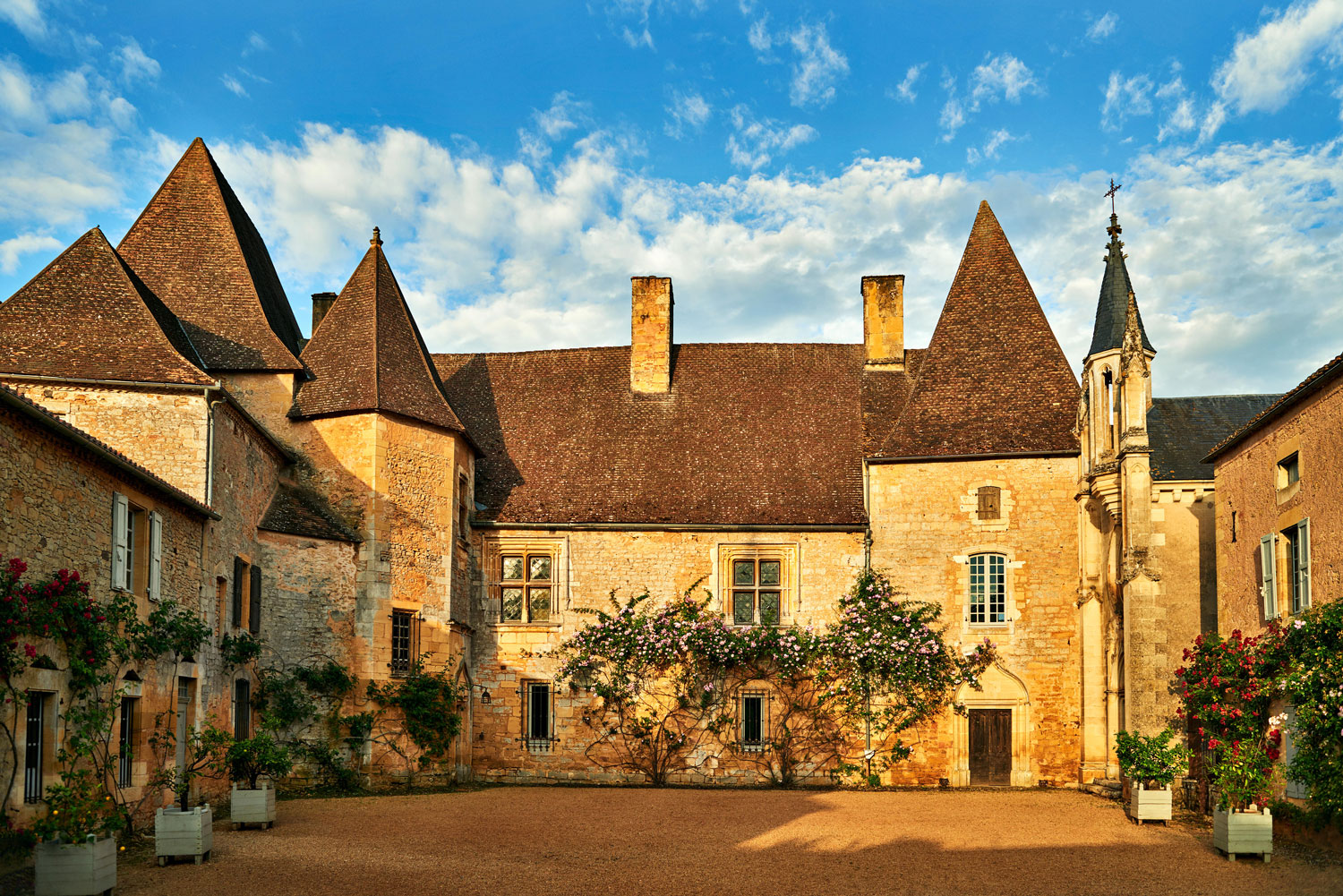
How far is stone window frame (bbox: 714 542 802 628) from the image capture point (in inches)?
848

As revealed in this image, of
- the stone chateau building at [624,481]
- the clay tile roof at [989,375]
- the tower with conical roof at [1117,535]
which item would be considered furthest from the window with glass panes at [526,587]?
the tower with conical roof at [1117,535]

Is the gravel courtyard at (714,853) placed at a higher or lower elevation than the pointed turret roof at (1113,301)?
lower

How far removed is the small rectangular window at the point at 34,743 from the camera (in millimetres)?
10828

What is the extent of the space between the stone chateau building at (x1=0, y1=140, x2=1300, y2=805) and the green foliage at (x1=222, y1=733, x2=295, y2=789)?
1462 millimetres

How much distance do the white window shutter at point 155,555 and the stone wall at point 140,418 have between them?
188cm

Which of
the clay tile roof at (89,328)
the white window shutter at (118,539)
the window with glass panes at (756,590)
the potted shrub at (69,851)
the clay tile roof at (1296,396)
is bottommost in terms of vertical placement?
the potted shrub at (69,851)

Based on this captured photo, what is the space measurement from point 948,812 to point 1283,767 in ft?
14.2

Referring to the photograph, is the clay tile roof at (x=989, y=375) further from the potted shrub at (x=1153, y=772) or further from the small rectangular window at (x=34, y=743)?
the small rectangular window at (x=34, y=743)

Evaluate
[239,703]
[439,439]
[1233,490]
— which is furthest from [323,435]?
[1233,490]

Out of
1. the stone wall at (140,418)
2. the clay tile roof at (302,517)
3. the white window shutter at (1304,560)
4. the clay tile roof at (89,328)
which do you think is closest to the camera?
the white window shutter at (1304,560)

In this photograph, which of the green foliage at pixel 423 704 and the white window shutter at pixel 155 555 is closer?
the white window shutter at pixel 155 555

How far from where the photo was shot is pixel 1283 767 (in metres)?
13.6

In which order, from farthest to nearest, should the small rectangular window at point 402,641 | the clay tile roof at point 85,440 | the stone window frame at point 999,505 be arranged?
1. the stone window frame at point 999,505
2. the small rectangular window at point 402,641
3. the clay tile roof at point 85,440

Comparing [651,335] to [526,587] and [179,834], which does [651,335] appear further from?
[179,834]
